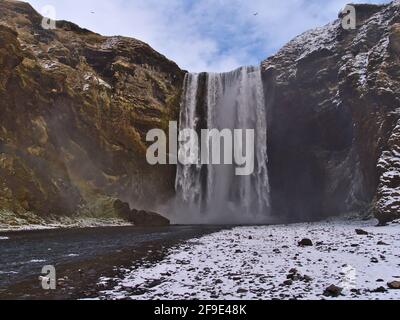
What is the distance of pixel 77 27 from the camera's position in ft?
203

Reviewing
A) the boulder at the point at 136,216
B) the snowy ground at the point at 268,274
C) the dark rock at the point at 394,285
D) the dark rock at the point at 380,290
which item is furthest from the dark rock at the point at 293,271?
the boulder at the point at 136,216

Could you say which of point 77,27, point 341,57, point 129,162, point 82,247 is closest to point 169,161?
point 129,162

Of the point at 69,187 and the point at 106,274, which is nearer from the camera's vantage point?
the point at 106,274

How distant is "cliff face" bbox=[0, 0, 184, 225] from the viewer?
4053cm

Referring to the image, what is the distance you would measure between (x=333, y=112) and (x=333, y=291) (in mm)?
50430

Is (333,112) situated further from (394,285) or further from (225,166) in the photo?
(394,285)

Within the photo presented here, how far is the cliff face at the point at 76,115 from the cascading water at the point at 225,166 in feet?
10.8

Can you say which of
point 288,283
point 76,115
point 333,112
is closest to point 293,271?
point 288,283

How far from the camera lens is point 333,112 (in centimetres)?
5447

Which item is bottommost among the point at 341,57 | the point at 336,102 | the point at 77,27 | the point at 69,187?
the point at 69,187

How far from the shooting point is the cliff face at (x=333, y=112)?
3956 centimetres

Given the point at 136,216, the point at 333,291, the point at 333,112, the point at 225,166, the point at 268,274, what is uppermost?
the point at 333,112

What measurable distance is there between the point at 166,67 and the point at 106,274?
59669mm

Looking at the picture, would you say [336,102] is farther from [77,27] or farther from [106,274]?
[106,274]
